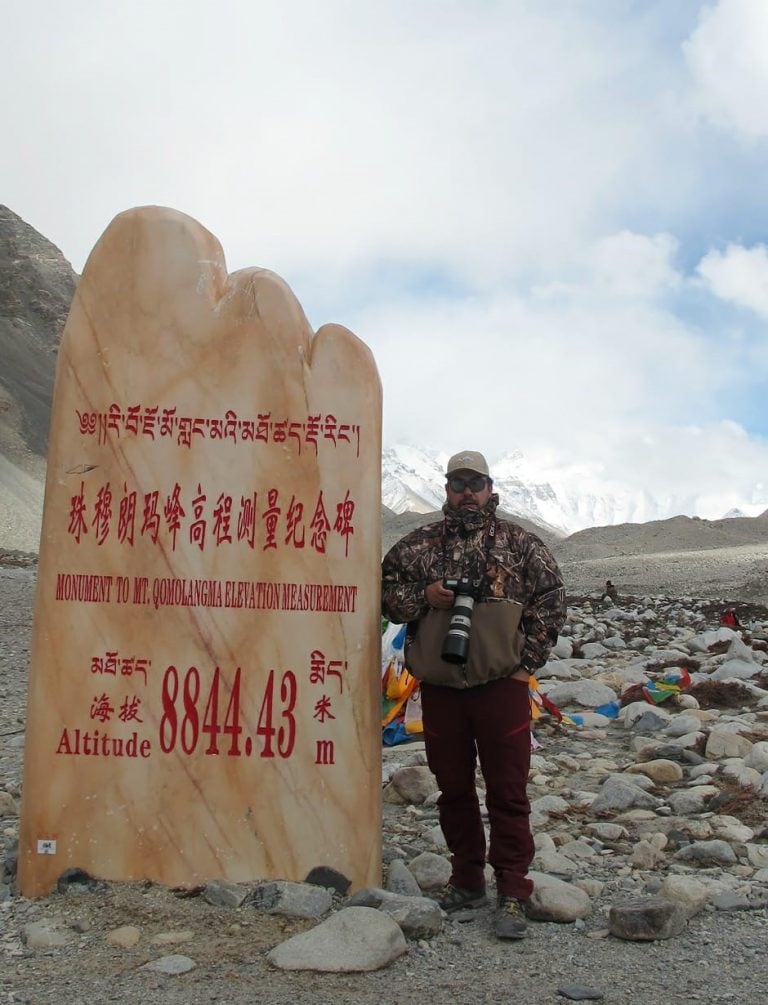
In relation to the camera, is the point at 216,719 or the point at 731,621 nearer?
the point at 216,719

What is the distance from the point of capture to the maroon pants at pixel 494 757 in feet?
14.4

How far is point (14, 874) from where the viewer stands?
482 centimetres

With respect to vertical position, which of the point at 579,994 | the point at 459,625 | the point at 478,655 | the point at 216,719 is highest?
the point at 459,625

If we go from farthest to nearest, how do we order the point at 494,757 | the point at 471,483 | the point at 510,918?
1. the point at 471,483
2. the point at 494,757
3. the point at 510,918

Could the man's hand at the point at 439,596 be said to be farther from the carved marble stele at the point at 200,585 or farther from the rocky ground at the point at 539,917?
the rocky ground at the point at 539,917

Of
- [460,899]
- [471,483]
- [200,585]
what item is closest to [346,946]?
[460,899]

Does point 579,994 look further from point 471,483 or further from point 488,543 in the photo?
point 471,483

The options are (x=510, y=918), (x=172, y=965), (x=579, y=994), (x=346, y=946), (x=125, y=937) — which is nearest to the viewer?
(x=579, y=994)

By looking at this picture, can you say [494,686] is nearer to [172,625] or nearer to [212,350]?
[172,625]

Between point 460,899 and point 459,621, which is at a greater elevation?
point 459,621

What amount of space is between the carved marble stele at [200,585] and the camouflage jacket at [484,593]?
24cm

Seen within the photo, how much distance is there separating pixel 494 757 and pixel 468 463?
4.21 ft

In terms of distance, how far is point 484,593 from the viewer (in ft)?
14.6

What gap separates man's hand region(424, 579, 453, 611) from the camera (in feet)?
14.5
